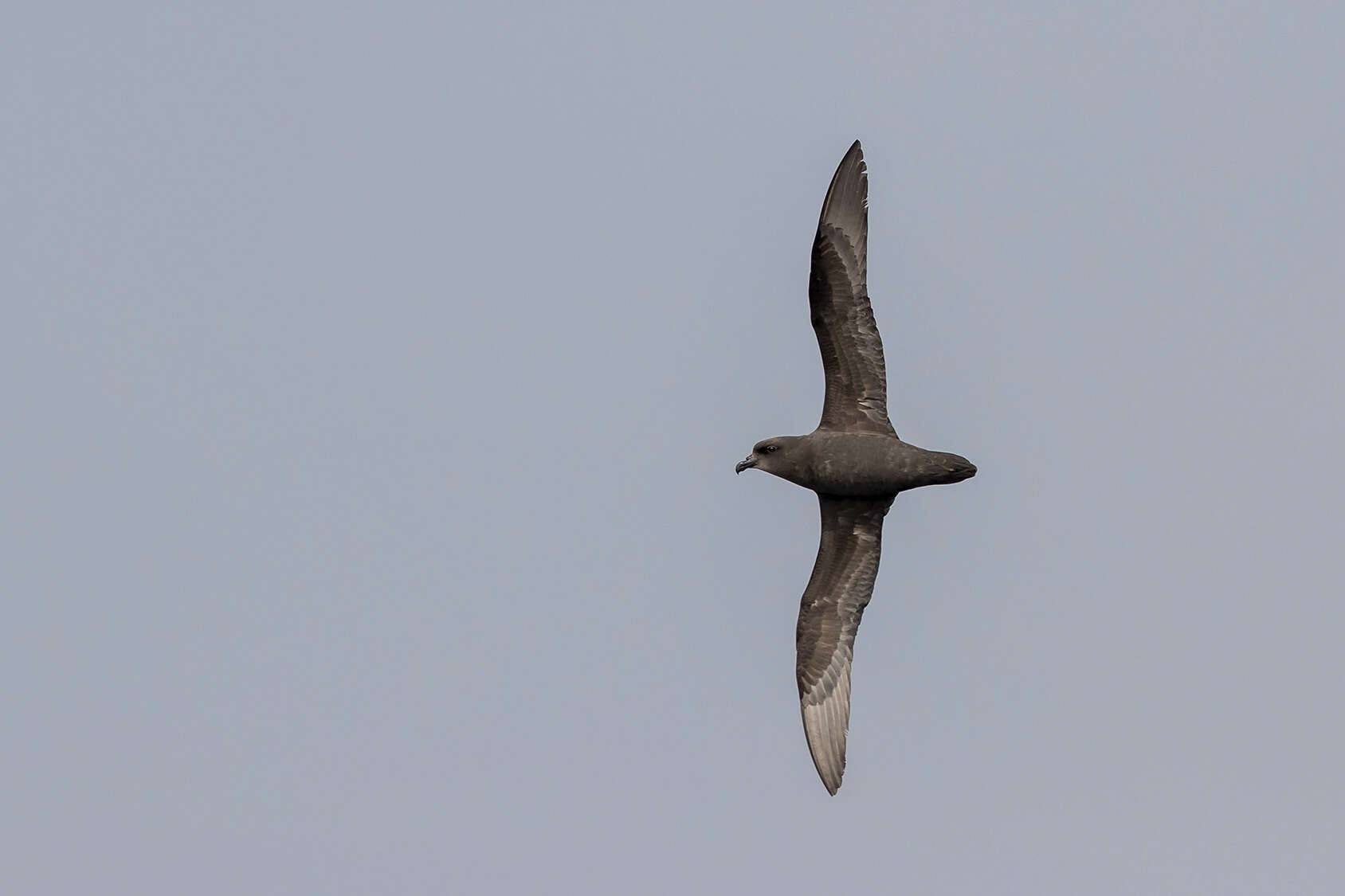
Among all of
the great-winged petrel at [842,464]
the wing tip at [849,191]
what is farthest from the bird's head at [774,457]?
the wing tip at [849,191]

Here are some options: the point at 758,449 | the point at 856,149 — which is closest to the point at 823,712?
the point at 758,449

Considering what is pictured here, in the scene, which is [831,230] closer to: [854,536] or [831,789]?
[854,536]

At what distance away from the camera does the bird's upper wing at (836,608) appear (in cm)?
2642

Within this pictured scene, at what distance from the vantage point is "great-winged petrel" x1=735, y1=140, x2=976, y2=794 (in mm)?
25469

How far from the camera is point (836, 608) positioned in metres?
26.6

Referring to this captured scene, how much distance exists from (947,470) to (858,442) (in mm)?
1193

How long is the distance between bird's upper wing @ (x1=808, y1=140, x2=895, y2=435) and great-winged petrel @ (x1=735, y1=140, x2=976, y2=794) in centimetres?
1

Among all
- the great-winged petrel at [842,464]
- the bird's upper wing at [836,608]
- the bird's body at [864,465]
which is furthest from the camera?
the bird's upper wing at [836,608]

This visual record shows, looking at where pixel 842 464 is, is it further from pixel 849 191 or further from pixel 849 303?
pixel 849 191

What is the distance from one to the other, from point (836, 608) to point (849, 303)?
4.05 metres

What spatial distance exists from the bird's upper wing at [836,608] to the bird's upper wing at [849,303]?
1.39 meters

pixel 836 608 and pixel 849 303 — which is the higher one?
pixel 849 303

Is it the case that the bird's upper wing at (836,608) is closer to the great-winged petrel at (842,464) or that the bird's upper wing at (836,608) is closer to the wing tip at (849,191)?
the great-winged petrel at (842,464)

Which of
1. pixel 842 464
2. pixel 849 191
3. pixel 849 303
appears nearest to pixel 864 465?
pixel 842 464
